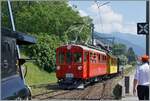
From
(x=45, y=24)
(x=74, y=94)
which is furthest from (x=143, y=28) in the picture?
(x=45, y=24)

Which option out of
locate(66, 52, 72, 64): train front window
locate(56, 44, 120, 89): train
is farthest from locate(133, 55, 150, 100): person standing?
locate(66, 52, 72, 64): train front window

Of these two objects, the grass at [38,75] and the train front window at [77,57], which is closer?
the train front window at [77,57]

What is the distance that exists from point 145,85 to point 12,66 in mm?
6106

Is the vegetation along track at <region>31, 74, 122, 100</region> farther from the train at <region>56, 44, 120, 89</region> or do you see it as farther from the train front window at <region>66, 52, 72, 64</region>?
the train front window at <region>66, 52, 72, 64</region>

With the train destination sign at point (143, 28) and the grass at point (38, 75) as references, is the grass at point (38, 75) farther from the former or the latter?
the train destination sign at point (143, 28)

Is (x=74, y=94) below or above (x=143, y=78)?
below

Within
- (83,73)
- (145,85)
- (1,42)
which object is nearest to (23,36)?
(1,42)

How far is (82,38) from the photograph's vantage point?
7638 cm

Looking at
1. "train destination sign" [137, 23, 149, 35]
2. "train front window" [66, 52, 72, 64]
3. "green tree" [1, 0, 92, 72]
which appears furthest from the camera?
"green tree" [1, 0, 92, 72]

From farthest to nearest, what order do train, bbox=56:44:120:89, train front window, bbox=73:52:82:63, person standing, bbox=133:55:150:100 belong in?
train front window, bbox=73:52:82:63 < train, bbox=56:44:120:89 < person standing, bbox=133:55:150:100

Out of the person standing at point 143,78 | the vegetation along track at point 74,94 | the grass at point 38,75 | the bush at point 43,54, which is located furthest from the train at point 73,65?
the bush at point 43,54

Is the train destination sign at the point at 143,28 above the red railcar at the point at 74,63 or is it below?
above

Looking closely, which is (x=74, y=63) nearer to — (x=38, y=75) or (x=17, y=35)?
(x=38, y=75)

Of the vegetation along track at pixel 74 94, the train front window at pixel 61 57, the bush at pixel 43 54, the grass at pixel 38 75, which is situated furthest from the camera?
the bush at pixel 43 54
